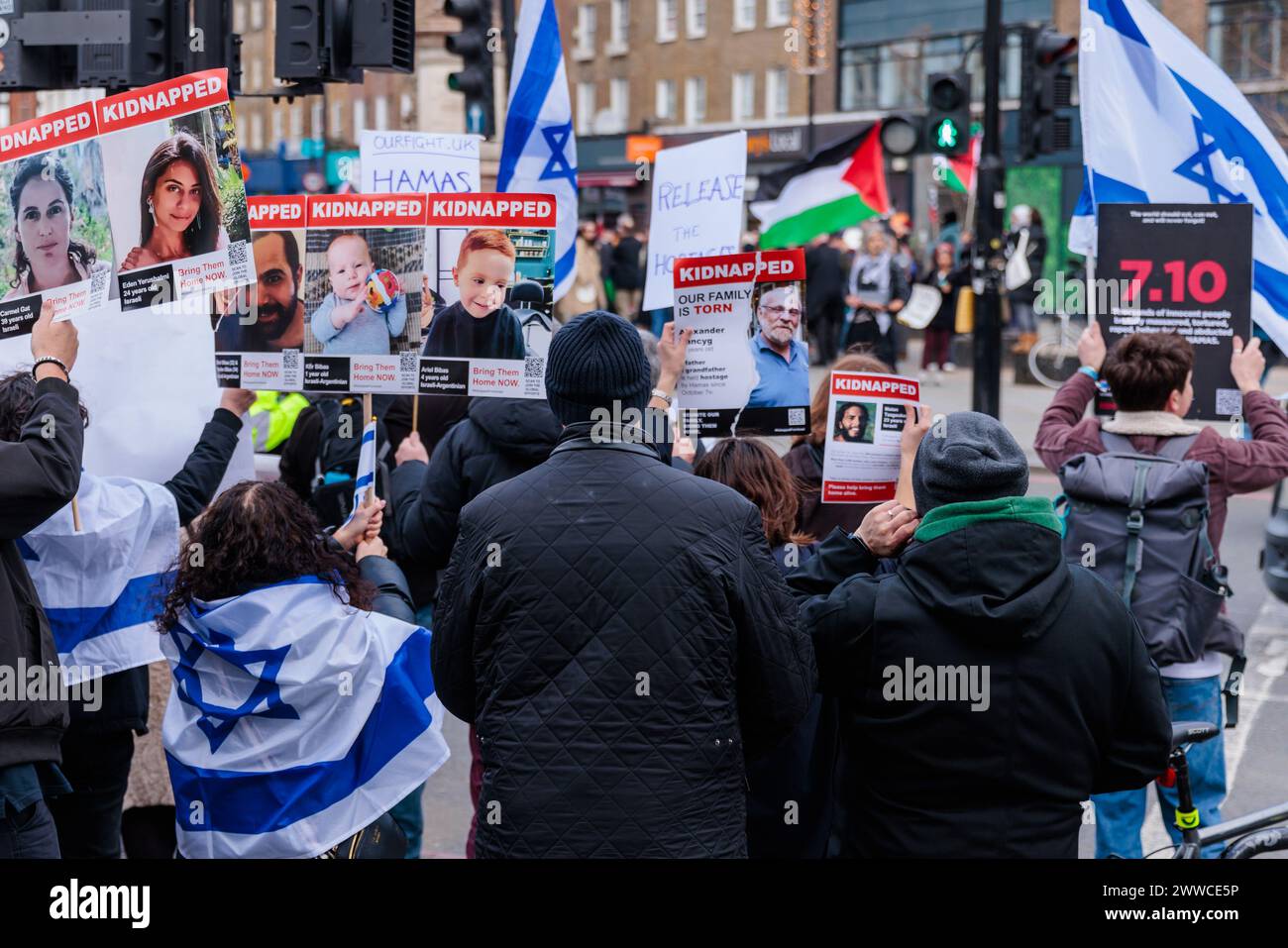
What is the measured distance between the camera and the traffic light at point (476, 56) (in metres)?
13.6

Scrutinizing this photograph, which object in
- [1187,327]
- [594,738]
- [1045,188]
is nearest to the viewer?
[594,738]

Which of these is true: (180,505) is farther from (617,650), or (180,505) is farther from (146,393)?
(617,650)

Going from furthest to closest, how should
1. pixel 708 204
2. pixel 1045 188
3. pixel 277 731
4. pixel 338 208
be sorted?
pixel 1045 188 < pixel 708 204 < pixel 338 208 < pixel 277 731

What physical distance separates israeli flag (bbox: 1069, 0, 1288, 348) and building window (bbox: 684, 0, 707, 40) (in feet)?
142

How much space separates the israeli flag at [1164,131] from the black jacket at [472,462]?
2333 mm

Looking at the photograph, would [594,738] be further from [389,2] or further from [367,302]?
[389,2]

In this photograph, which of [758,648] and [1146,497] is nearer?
[758,648]

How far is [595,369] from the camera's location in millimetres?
3117

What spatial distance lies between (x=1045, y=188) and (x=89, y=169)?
1398 inches

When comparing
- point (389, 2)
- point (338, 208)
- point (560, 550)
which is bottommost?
point (560, 550)

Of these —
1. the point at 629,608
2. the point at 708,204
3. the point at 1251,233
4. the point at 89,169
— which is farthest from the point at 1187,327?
the point at 89,169

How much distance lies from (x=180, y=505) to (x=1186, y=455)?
295 cm

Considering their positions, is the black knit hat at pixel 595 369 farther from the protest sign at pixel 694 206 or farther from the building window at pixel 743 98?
the building window at pixel 743 98

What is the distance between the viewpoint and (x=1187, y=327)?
17.5 ft
